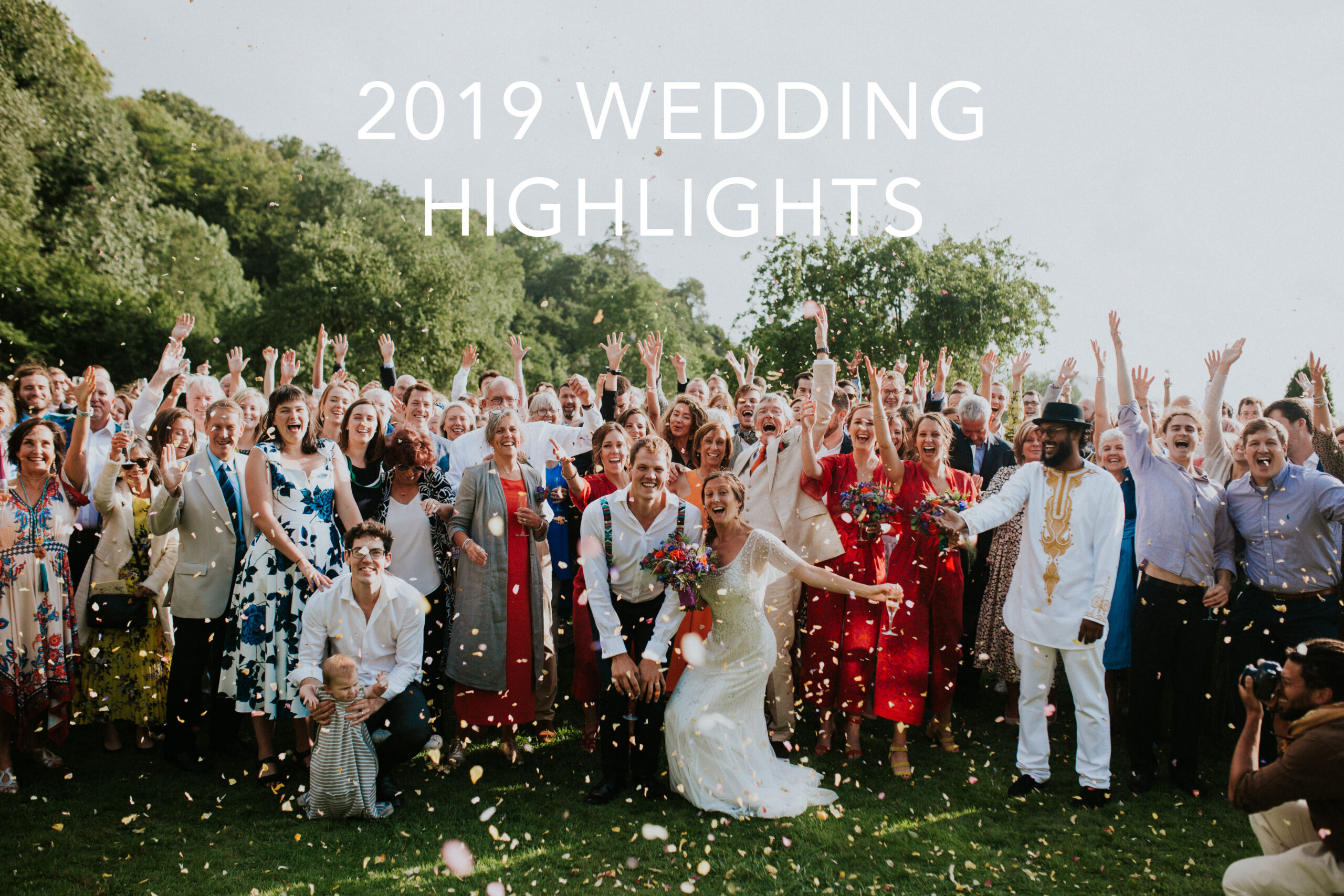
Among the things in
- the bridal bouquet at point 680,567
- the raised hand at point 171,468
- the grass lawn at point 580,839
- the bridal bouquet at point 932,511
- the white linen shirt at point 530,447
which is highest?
the white linen shirt at point 530,447

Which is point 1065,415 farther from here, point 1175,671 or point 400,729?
point 400,729

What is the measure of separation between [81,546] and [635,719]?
14.2 ft

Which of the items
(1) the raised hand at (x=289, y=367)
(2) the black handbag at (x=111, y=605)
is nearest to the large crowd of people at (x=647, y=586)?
(2) the black handbag at (x=111, y=605)

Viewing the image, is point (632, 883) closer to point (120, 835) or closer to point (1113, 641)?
point (120, 835)

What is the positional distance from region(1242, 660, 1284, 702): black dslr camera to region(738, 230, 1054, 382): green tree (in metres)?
23.4

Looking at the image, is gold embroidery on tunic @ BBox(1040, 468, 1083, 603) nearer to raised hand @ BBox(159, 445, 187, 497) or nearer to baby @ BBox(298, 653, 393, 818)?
baby @ BBox(298, 653, 393, 818)

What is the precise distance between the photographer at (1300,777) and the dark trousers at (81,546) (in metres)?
7.08

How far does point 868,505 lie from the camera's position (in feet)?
18.0

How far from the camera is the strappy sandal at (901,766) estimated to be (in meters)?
5.45

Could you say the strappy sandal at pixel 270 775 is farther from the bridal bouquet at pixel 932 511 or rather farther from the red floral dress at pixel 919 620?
the bridal bouquet at pixel 932 511

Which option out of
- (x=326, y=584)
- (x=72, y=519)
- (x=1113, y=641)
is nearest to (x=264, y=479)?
A: (x=326, y=584)

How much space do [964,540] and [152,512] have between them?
5.36 meters

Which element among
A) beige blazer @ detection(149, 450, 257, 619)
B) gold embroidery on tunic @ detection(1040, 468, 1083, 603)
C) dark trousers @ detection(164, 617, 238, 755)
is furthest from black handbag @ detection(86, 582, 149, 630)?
gold embroidery on tunic @ detection(1040, 468, 1083, 603)

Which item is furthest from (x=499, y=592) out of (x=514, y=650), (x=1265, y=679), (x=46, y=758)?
(x=1265, y=679)
